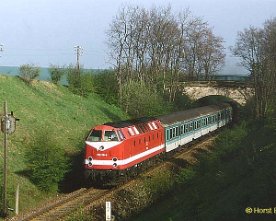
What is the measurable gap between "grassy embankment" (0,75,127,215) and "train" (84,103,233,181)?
9.85 ft

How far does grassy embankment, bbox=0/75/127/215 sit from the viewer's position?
2173 centimetres

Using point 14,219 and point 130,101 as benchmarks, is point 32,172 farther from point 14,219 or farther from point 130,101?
point 130,101

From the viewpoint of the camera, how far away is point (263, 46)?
53781 millimetres

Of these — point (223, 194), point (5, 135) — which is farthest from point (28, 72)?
point (223, 194)

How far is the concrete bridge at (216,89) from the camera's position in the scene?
6134 centimetres

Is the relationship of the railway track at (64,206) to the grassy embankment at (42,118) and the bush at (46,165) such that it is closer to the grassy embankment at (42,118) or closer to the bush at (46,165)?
the bush at (46,165)

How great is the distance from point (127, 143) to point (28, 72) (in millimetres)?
21312

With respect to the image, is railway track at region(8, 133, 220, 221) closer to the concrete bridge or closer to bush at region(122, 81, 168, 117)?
bush at region(122, 81, 168, 117)

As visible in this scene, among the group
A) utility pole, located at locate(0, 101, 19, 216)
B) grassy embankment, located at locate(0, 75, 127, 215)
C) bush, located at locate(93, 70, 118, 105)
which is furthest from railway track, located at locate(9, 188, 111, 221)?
bush, located at locate(93, 70, 118, 105)

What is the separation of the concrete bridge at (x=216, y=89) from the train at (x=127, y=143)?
30.1m

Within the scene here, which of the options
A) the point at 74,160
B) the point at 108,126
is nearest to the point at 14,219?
the point at 108,126

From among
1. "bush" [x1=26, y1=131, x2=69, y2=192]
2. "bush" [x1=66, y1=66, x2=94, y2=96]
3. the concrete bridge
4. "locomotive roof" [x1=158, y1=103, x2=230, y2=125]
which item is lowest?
"bush" [x1=26, y1=131, x2=69, y2=192]

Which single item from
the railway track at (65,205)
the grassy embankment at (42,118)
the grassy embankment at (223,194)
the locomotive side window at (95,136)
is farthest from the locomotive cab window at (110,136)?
the grassy embankment at (42,118)

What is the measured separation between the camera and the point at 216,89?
62469mm
